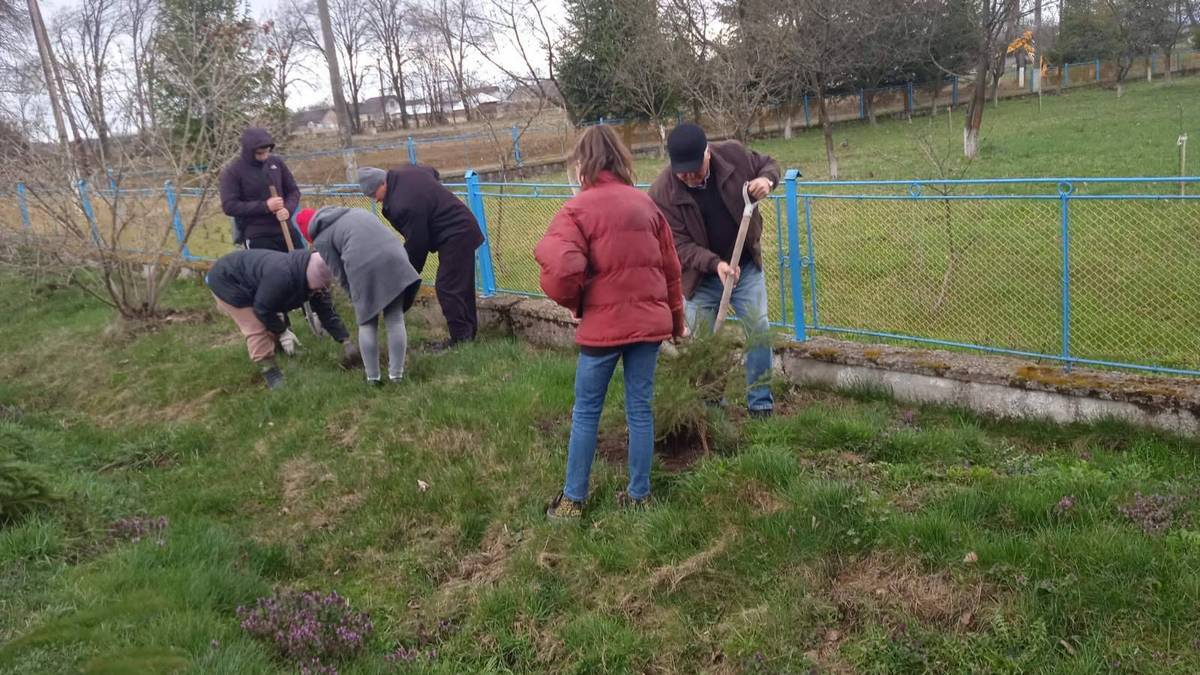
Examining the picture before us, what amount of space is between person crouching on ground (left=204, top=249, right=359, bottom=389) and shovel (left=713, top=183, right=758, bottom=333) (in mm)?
2841

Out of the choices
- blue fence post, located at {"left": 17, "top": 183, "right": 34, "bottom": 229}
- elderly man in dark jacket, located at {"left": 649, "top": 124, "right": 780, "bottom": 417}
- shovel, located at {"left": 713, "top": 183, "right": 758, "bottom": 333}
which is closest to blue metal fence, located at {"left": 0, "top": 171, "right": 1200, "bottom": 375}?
elderly man in dark jacket, located at {"left": 649, "top": 124, "right": 780, "bottom": 417}

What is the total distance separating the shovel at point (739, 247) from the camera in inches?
168

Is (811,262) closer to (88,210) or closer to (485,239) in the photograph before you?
(485,239)

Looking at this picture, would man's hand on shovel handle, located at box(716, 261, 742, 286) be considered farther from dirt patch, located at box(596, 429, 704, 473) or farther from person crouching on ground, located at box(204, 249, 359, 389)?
person crouching on ground, located at box(204, 249, 359, 389)

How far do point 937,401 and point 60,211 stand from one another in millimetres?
8446

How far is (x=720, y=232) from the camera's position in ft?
15.2

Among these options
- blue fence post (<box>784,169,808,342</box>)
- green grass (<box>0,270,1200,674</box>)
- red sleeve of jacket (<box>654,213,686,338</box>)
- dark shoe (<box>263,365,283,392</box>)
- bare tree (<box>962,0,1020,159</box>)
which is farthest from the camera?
bare tree (<box>962,0,1020,159</box>)

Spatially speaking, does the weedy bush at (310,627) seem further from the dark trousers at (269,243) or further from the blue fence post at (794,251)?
the dark trousers at (269,243)

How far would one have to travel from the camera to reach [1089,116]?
23.9m

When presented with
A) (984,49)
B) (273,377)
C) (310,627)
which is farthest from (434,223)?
(984,49)

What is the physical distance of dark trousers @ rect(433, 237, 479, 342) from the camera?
6.62 m

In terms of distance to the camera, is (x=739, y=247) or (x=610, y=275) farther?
(x=739, y=247)

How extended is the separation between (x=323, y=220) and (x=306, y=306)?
1.89m

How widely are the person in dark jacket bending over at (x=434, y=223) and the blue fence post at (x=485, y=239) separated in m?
0.92
